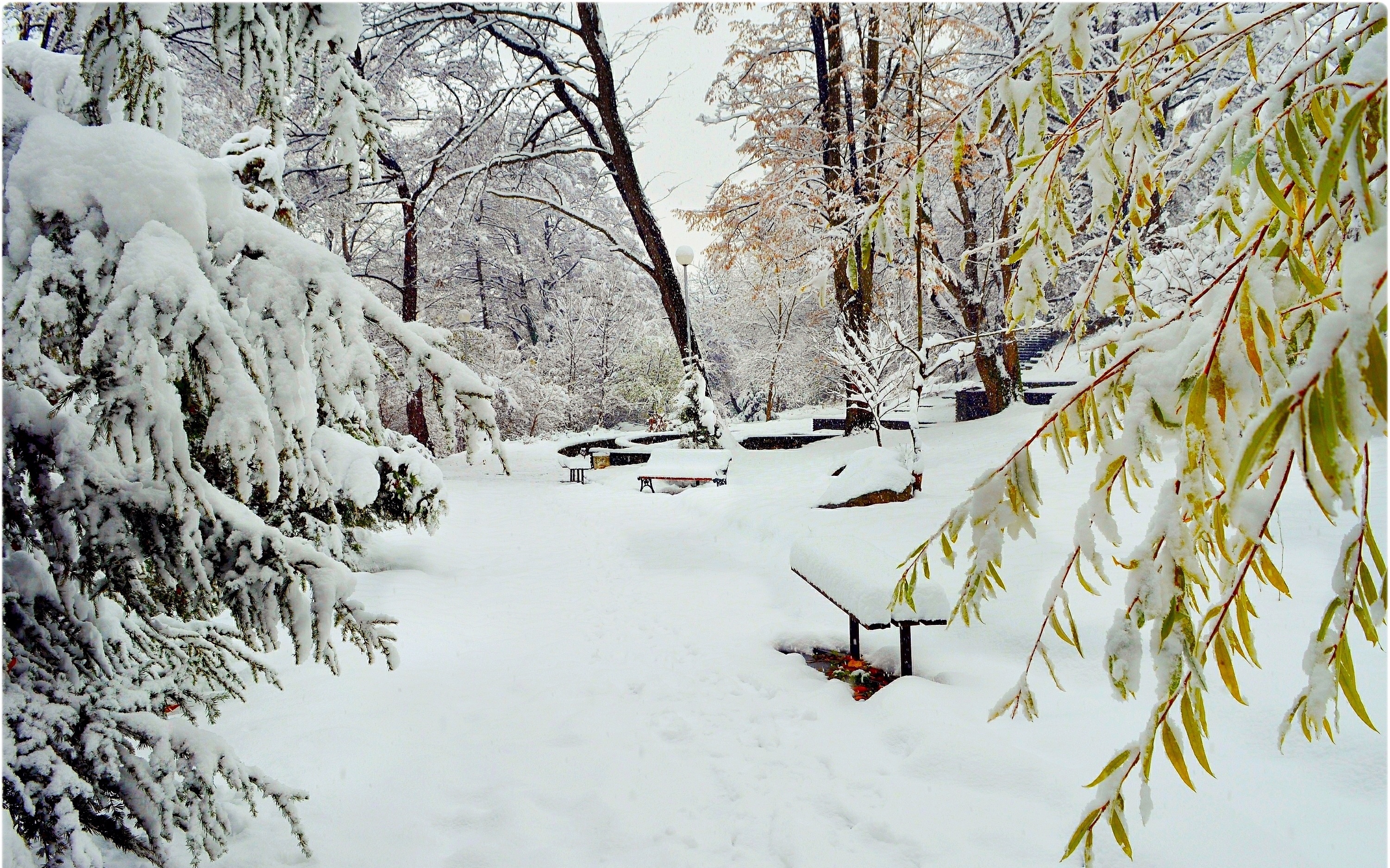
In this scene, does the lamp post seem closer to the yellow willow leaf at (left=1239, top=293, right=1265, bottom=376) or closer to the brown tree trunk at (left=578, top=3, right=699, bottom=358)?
the brown tree trunk at (left=578, top=3, right=699, bottom=358)

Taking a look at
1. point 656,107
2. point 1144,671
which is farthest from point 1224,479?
point 656,107

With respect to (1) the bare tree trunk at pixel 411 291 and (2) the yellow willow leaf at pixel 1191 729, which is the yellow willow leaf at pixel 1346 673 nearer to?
(2) the yellow willow leaf at pixel 1191 729

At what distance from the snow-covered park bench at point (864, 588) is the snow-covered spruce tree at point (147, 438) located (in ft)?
8.43

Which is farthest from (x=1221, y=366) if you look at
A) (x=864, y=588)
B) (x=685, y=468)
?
(x=685, y=468)

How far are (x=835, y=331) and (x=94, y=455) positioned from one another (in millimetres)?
10782

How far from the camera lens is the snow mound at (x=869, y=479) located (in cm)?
860

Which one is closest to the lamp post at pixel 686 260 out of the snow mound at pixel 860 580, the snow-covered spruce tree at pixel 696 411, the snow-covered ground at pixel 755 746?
the snow-covered spruce tree at pixel 696 411

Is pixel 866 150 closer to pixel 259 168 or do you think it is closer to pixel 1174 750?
pixel 259 168

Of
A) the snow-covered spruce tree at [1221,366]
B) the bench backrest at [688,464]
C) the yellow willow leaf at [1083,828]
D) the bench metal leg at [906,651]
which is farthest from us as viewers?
the bench backrest at [688,464]

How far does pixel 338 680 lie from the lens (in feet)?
13.3

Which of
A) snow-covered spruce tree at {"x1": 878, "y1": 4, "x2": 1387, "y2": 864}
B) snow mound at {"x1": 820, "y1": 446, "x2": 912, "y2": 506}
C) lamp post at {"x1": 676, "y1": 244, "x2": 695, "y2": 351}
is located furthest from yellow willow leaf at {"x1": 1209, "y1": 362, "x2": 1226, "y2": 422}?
lamp post at {"x1": 676, "y1": 244, "x2": 695, "y2": 351}

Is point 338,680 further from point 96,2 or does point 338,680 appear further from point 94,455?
point 96,2

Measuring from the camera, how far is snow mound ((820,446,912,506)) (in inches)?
339

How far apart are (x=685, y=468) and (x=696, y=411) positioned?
11.0 ft
